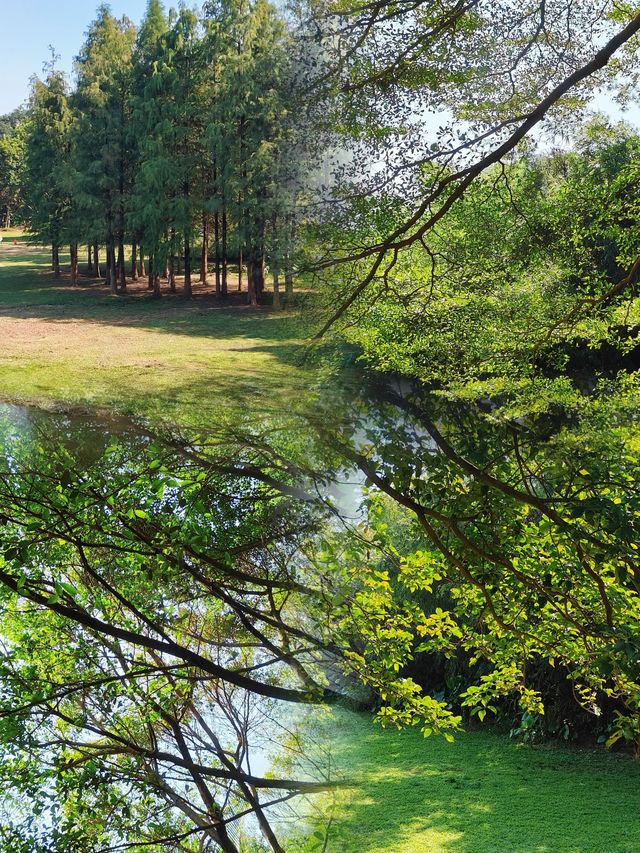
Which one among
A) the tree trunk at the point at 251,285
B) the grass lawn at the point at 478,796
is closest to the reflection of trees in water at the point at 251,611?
the grass lawn at the point at 478,796

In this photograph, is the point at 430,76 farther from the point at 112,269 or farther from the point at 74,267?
the point at 74,267

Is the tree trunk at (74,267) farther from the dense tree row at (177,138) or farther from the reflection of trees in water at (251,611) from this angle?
the reflection of trees in water at (251,611)

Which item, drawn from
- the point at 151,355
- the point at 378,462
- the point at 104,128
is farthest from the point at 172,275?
the point at 378,462

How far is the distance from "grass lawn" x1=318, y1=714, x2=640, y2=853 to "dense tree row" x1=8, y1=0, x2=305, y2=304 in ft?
9.52

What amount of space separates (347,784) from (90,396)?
9.59ft

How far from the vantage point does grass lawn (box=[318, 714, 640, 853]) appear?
2305mm

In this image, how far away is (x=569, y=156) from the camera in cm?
472

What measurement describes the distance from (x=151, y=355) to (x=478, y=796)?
154 inches

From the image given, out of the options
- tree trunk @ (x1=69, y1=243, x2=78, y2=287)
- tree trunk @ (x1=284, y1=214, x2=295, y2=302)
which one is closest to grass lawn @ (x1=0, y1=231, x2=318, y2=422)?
tree trunk @ (x1=284, y1=214, x2=295, y2=302)

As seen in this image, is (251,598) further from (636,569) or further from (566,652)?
(636,569)

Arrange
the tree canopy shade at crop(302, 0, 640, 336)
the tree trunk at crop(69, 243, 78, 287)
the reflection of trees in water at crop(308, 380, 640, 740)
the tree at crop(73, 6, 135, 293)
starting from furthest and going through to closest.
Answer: the tree trunk at crop(69, 243, 78, 287), the tree at crop(73, 6, 135, 293), the tree canopy shade at crop(302, 0, 640, 336), the reflection of trees in water at crop(308, 380, 640, 740)

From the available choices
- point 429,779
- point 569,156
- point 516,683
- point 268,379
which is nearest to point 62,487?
point 516,683

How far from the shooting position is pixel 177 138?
640 centimetres

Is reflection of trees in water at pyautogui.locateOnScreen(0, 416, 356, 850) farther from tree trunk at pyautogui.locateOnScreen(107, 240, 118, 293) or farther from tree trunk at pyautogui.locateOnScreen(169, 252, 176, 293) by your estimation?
tree trunk at pyautogui.locateOnScreen(107, 240, 118, 293)
